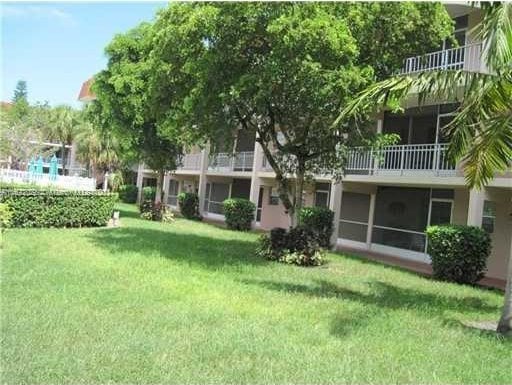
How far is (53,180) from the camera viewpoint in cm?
2436

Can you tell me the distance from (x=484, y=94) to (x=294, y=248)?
24.5 feet

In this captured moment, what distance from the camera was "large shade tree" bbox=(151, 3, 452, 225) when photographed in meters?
11.9

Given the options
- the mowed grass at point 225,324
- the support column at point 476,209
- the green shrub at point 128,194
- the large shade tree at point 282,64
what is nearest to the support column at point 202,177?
the green shrub at point 128,194

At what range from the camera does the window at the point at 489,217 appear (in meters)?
16.8

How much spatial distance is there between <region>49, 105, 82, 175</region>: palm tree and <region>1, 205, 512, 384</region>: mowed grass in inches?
1412

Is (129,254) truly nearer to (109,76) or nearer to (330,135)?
(330,135)

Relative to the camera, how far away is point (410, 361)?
633 centimetres

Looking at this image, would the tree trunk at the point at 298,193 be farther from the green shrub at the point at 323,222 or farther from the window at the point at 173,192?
the window at the point at 173,192

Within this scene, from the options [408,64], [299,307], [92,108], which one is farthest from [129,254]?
[92,108]

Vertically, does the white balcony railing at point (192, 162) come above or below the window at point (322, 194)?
above

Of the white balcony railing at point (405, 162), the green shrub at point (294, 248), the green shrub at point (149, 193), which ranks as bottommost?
the green shrub at point (294, 248)

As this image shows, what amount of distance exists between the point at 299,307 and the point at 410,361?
8.97 feet

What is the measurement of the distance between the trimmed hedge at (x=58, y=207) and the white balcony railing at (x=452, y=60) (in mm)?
11239

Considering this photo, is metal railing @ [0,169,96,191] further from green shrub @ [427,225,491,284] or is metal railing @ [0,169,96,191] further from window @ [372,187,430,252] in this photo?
green shrub @ [427,225,491,284]
